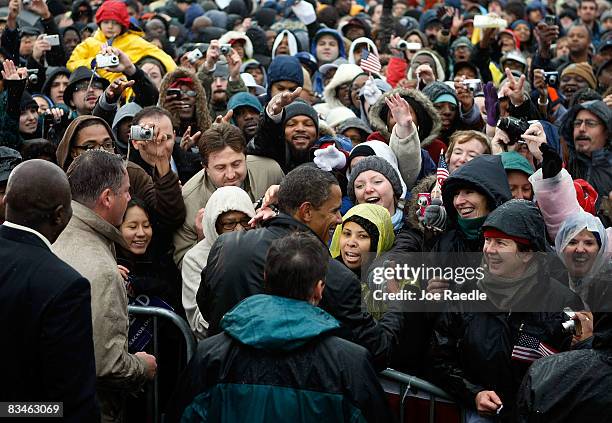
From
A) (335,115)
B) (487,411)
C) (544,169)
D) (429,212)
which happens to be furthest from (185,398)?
(335,115)

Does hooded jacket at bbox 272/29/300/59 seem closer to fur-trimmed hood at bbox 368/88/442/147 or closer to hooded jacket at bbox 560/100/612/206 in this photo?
fur-trimmed hood at bbox 368/88/442/147

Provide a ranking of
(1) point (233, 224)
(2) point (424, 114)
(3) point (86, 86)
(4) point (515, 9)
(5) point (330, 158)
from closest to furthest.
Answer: (1) point (233, 224) < (5) point (330, 158) < (2) point (424, 114) < (3) point (86, 86) < (4) point (515, 9)

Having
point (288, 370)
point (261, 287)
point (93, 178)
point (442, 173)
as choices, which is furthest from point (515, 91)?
point (288, 370)

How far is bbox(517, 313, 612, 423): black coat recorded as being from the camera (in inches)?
160

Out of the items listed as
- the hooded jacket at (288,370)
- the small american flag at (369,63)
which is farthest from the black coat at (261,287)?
the small american flag at (369,63)

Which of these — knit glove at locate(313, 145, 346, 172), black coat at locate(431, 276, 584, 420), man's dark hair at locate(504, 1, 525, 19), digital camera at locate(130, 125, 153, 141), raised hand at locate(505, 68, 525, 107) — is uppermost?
man's dark hair at locate(504, 1, 525, 19)

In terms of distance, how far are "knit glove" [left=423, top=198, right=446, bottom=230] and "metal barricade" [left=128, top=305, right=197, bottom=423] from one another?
1510 millimetres

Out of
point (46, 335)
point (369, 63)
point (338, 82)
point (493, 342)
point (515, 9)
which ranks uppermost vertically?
point (515, 9)

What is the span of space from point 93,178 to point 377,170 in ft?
7.28

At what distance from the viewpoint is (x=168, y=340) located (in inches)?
230

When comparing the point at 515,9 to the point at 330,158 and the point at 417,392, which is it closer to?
the point at 330,158

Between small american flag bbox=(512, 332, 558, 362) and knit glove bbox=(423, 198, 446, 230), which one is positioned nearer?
small american flag bbox=(512, 332, 558, 362)

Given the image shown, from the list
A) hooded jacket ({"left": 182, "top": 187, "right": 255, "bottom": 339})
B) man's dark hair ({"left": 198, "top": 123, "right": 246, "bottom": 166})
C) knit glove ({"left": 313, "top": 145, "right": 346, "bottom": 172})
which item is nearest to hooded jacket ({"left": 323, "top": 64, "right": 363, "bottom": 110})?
knit glove ({"left": 313, "top": 145, "right": 346, "bottom": 172})

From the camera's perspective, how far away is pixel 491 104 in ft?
27.1
